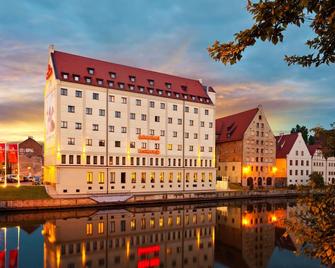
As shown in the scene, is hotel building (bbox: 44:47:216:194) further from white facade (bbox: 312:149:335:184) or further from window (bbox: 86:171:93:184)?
white facade (bbox: 312:149:335:184)

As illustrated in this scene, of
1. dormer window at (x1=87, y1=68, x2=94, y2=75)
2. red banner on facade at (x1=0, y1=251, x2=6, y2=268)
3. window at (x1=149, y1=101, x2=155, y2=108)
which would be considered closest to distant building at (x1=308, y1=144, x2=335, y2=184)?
window at (x1=149, y1=101, x2=155, y2=108)

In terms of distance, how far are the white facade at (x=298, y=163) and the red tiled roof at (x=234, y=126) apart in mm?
19111

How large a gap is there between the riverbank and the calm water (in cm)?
371

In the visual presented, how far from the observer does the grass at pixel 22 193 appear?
183 ft

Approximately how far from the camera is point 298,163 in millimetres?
106375

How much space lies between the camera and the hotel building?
6375cm

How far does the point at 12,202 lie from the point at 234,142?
66781 millimetres

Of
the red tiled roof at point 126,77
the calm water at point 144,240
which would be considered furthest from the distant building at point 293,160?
the calm water at point 144,240

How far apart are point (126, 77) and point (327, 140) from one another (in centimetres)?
7009

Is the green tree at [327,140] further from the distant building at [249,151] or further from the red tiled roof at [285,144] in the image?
the red tiled roof at [285,144]

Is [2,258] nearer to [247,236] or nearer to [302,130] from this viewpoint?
[247,236]

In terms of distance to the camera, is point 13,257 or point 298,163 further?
point 298,163

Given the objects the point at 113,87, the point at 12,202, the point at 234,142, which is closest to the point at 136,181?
the point at 113,87

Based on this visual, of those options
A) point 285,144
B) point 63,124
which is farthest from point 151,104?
point 285,144
